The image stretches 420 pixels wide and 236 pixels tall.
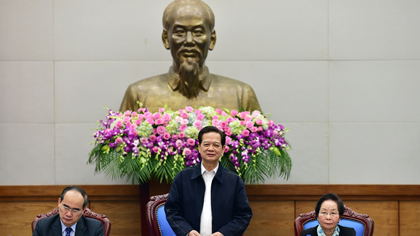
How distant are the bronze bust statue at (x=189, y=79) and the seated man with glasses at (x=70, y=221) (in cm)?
158

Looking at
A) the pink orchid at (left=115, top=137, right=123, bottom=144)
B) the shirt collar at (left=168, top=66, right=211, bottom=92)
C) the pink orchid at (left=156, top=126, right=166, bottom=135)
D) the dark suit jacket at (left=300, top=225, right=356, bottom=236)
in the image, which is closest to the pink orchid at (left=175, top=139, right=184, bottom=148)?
the pink orchid at (left=156, top=126, right=166, bottom=135)

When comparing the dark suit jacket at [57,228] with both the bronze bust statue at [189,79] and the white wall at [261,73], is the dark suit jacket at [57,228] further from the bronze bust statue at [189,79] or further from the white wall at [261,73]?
the white wall at [261,73]

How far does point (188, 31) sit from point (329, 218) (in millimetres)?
1878

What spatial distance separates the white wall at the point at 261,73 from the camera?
5.14m

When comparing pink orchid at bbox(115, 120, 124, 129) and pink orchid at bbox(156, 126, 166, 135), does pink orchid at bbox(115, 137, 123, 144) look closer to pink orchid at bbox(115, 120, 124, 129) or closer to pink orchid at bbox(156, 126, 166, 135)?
pink orchid at bbox(115, 120, 124, 129)

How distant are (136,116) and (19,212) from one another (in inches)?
68.0

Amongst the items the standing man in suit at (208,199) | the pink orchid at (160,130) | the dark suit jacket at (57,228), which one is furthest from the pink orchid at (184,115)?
the dark suit jacket at (57,228)

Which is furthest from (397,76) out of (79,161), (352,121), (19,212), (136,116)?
(19,212)

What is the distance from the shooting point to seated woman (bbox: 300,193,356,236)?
9.38 ft

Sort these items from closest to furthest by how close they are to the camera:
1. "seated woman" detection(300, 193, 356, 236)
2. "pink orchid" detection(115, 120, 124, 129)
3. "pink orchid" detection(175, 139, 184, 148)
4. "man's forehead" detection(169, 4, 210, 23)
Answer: "seated woman" detection(300, 193, 356, 236) → "pink orchid" detection(175, 139, 184, 148) → "pink orchid" detection(115, 120, 124, 129) → "man's forehead" detection(169, 4, 210, 23)

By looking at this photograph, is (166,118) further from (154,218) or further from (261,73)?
(261,73)

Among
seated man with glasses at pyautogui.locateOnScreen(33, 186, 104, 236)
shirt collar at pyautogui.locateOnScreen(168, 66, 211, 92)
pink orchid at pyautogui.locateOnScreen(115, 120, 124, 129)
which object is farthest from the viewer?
shirt collar at pyautogui.locateOnScreen(168, 66, 211, 92)

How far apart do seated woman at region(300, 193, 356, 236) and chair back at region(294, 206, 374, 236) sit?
35 centimetres

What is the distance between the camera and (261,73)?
5207 mm
